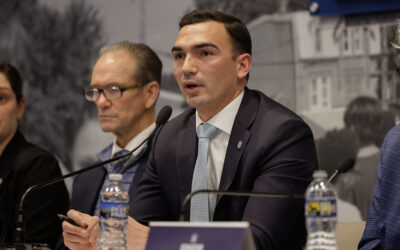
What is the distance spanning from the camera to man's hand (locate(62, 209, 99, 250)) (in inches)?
79.7

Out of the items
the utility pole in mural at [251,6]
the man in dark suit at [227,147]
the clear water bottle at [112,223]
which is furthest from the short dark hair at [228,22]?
the clear water bottle at [112,223]

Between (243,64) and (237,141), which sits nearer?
(237,141)

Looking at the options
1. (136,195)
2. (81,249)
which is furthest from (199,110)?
(81,249)

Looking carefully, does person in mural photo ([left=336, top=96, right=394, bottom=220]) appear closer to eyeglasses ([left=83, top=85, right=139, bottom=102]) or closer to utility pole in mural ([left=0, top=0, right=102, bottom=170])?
eyeglasses ([left=83, top=85, right=139, bottom=102])

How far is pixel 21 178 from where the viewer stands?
3.30 m

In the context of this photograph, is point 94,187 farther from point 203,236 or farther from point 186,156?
point 203,236

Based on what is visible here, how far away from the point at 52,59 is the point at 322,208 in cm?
298

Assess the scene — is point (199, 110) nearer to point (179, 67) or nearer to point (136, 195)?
point (179, 67)

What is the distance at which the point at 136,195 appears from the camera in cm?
257

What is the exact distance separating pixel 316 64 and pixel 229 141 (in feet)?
3.84

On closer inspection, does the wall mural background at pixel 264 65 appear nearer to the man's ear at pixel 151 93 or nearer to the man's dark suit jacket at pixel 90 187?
the man's ear at pixel 151 93

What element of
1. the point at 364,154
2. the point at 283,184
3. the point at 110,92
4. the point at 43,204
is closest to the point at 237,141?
the point at 283,184

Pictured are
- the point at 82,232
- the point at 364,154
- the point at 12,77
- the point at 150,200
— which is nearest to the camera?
the point at 82,232

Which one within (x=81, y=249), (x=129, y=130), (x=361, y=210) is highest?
(x=129, y=130)
